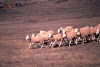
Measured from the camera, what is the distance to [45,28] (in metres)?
21.0

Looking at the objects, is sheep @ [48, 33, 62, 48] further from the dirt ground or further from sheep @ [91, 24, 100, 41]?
sheep @ [91, 24, 100, 41]

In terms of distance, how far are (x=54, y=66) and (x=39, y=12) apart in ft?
52.5

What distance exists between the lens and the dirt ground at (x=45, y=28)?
1275cm

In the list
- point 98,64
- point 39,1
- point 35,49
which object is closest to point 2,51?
point 35,49

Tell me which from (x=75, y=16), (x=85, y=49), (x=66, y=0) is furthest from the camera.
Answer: (x=66, y=0)

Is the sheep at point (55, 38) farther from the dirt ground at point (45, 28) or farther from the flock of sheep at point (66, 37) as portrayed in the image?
the dirt ground at point (45, 28)

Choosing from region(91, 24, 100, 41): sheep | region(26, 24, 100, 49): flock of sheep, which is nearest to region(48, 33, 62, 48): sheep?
region(26, 24, 100, 49): flock of sheep

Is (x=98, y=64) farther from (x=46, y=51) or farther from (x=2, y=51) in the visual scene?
(x=2, y=51)

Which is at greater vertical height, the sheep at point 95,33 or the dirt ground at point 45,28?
the sheep at point 95,33

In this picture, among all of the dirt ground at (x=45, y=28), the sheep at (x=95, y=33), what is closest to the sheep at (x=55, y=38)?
the dirt ground at (x=45, y=28)

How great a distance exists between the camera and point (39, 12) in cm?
2748

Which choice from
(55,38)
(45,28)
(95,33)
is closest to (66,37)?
(55,38)

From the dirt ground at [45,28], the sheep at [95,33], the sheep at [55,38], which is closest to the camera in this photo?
the dirt ground at [45,28]

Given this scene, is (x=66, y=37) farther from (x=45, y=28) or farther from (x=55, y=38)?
(x=45, y=28)
